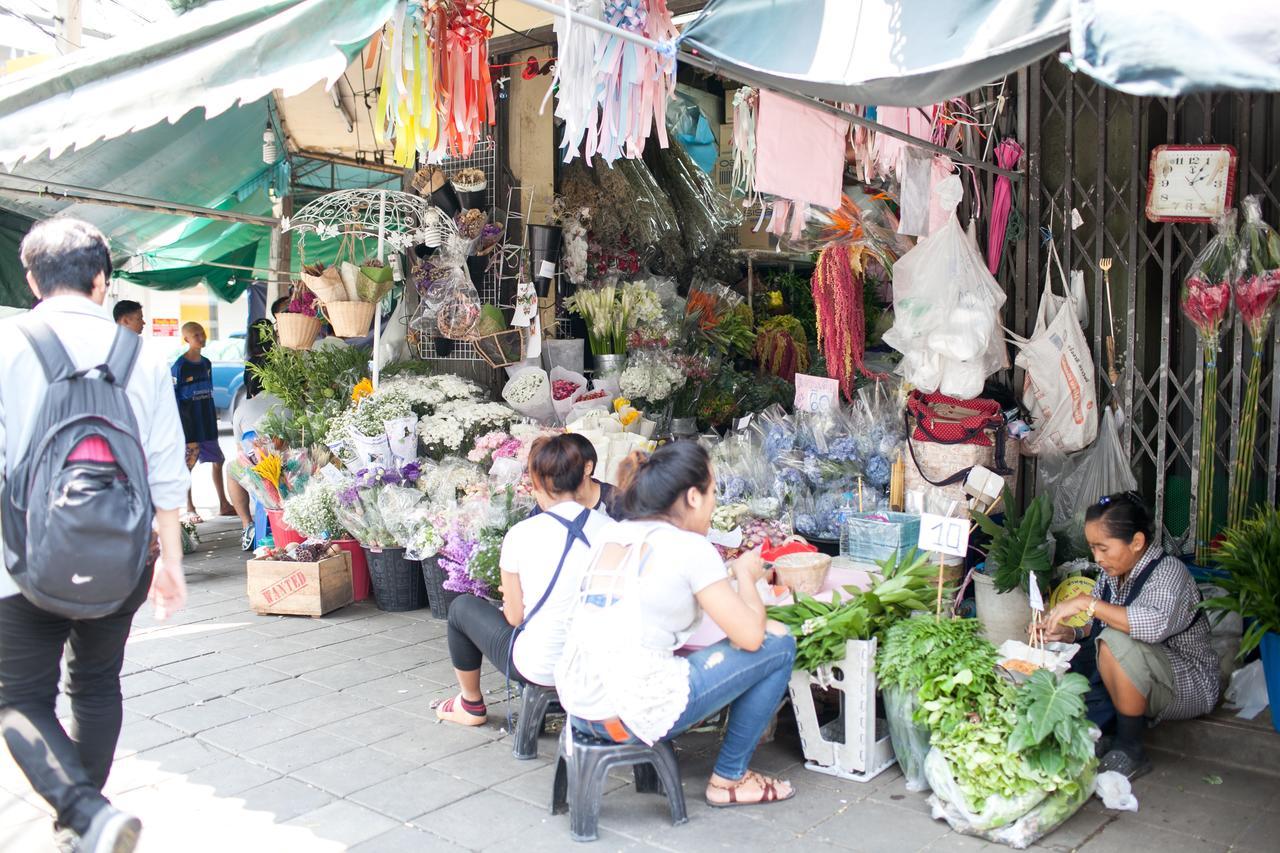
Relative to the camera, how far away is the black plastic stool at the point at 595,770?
3.50 m

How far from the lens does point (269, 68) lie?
3.18 meters

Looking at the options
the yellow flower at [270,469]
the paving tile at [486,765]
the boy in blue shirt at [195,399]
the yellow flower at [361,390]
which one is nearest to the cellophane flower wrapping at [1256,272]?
the paving tile at [486,765]

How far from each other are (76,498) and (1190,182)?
185 inches

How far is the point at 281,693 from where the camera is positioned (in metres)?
4.98

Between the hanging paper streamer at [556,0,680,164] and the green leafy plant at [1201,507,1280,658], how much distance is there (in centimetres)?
269

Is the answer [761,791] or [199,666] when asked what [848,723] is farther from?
[199,666]

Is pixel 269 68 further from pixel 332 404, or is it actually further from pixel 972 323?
pixel 332 404

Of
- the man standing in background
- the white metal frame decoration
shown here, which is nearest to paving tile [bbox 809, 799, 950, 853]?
the white metal frame decoration

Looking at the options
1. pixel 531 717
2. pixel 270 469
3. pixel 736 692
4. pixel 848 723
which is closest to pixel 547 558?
pixel 531 717

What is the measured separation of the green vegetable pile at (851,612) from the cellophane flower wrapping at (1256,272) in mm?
1811

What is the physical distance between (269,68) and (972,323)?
10.7ft

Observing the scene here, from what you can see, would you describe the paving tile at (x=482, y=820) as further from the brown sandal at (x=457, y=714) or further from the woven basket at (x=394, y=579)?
the woven basket at (x=394, y=579)

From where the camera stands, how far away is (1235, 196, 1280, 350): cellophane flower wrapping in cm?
→ 454

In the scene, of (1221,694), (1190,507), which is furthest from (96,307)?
(1190,507)
